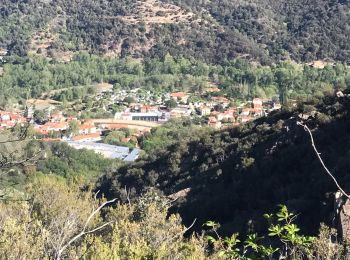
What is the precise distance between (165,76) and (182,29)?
1351 cm

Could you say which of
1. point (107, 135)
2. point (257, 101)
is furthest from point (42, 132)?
point (257, 101)

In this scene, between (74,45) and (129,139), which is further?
(74,45)

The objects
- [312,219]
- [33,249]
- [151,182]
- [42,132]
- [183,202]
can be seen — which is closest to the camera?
[33,249]

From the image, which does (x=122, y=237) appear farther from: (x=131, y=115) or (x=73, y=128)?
(x=131, y=115)

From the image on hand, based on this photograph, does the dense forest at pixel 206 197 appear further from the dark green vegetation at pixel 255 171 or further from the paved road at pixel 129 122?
the paved road at pixel 129 122

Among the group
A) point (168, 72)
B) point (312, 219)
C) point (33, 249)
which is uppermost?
point (33, 249)

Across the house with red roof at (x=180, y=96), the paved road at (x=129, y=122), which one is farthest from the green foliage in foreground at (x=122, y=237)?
the house with red roof at (x=180, y=96)

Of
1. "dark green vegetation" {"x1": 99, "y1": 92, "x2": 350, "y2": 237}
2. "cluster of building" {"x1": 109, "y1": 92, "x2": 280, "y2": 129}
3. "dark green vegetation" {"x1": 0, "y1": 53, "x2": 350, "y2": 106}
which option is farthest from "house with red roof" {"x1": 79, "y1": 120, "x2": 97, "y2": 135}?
"dark green vegetation" {"x1": 99, "y1": 92, "x2": 350, "y2": 237}

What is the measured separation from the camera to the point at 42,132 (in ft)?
A: 116

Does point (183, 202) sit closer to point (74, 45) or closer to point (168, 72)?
point (168, 72)

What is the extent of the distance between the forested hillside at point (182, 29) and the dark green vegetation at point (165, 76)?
385 cm

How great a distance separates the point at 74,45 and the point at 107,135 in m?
30.4

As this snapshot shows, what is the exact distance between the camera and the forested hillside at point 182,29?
2450 inches

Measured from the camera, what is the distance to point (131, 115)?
140 feet
